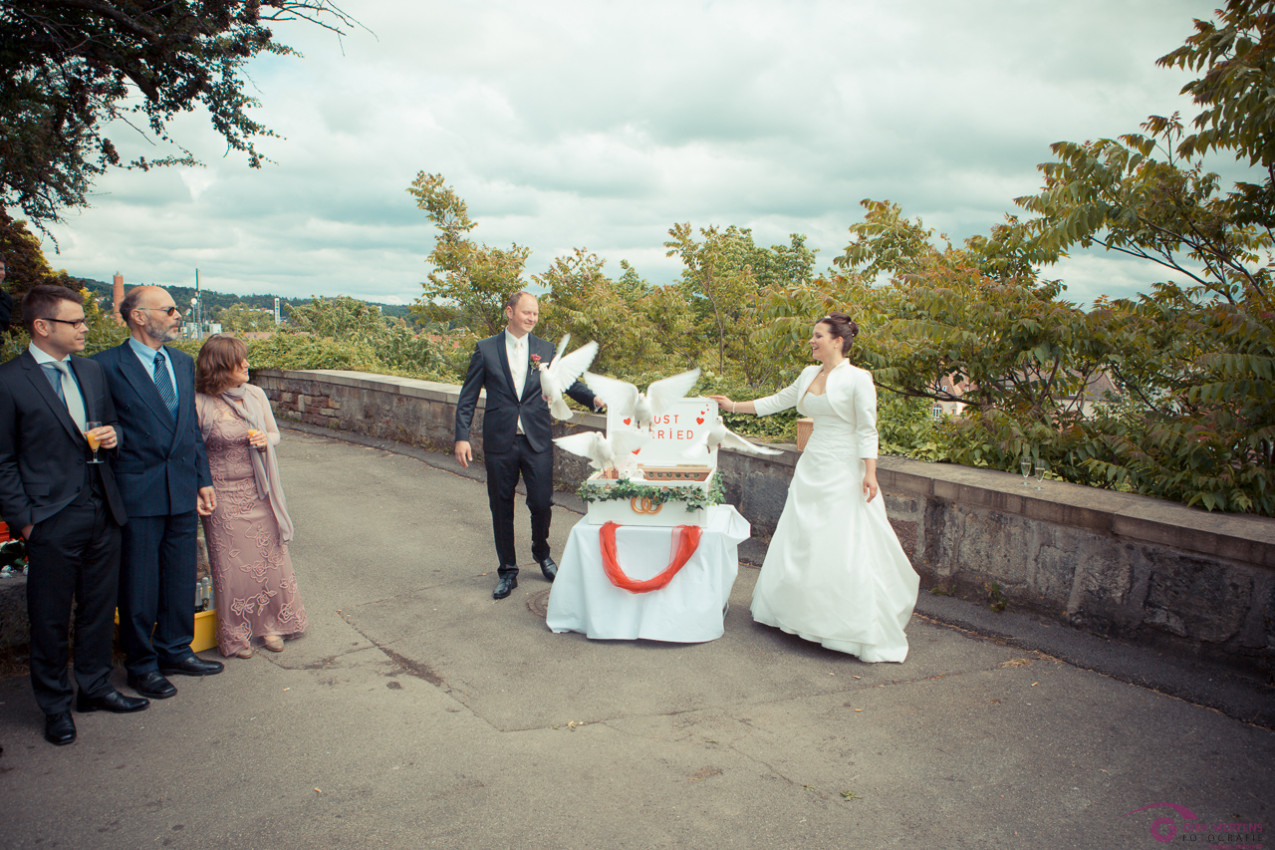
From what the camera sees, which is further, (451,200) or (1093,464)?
(451,200)

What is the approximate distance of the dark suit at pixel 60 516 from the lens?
3355 millimetres

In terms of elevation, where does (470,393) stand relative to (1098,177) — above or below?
below

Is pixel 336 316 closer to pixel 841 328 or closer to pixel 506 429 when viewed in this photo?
pixel 506 429

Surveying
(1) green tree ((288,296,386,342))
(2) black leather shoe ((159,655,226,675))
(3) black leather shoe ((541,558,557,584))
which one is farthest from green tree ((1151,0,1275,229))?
(1) green tree ((288,296,386,342))

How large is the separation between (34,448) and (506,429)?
105 inches

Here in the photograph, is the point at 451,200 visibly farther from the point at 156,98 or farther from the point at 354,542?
the point at 354,542

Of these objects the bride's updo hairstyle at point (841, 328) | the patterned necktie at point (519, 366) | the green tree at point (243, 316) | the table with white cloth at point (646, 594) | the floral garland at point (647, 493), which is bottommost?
the table with white cloth at point (646, 594)

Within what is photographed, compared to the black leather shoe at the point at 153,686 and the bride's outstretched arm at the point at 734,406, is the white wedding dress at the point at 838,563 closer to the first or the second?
the bride's outstretched arm at the point at 734,406

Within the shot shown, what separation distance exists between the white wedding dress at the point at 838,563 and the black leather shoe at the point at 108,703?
341 cm

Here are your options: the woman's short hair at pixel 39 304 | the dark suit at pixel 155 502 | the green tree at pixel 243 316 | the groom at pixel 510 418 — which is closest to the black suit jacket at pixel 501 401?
the groom at pixel 510 418

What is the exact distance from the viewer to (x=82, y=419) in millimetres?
3580

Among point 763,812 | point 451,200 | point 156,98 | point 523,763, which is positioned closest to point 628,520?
point 523,763

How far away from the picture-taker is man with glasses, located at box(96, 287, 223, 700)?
3824mm

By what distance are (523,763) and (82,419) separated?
2.56 meters
